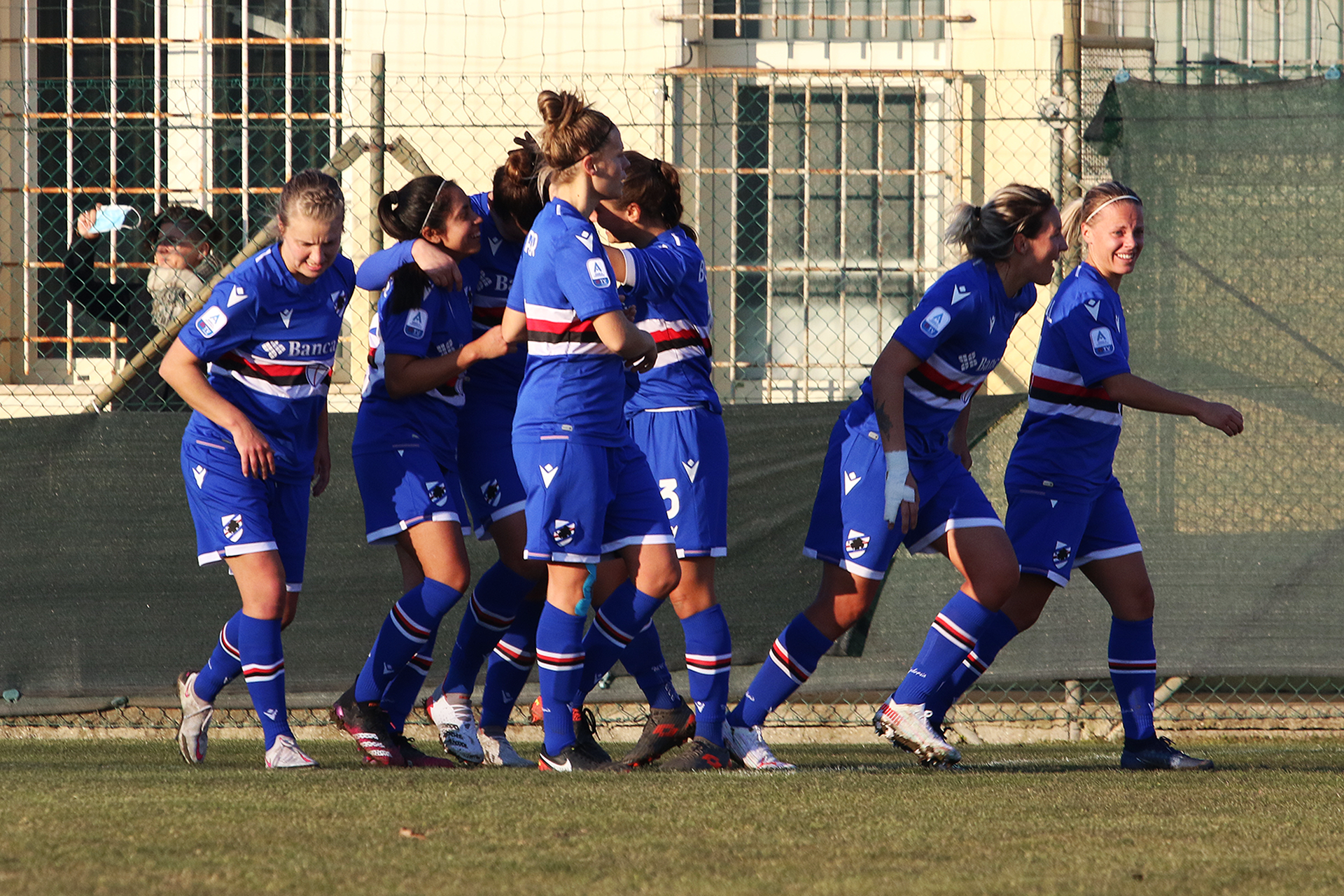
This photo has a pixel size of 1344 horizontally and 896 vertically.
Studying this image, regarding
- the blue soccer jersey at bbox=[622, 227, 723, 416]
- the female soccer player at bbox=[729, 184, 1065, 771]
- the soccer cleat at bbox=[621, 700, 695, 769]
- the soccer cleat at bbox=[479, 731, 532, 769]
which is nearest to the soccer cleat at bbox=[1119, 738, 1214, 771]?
the female soccer player at bbox=[729, 184, 1065, 771]

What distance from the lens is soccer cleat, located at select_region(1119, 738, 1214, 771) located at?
4.95 m

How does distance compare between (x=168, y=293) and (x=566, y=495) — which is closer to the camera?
(x=566, y=495)

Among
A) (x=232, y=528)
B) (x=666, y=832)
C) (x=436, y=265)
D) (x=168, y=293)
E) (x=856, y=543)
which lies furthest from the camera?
(x=168, y=293)

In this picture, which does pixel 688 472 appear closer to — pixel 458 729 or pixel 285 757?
pixel 458 729

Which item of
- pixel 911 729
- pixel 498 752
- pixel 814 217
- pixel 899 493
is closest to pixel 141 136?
pixel 814 217

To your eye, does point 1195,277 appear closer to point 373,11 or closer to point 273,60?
point 373,11

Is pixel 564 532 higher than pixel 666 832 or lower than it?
higher

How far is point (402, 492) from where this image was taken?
479 cm

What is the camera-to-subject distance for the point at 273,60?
30.9ft

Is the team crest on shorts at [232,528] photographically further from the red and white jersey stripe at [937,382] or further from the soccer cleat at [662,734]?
the red and white jersey stripe at [937,382]

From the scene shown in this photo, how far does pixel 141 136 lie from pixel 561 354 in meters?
5.35

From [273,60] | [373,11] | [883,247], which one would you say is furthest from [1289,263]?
[273,60]

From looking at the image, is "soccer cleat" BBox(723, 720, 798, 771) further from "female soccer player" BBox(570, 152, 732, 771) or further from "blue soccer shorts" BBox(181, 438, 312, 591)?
"blue soccer shorts" BBox(181, 438, 312, 591)

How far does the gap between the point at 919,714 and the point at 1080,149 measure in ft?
10.0
